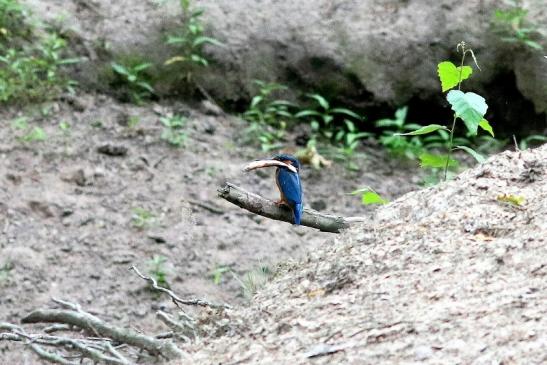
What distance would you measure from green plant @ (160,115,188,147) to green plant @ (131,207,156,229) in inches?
33.0

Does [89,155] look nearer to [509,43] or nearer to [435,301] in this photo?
[509,43]

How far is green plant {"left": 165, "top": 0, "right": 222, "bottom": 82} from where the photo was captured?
24.1 ft

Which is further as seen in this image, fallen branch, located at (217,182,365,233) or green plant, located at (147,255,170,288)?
green plant, located at (147,255,170,288)

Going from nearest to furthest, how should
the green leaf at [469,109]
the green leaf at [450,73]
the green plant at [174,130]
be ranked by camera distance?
the green leaf at [469,109]
the green leaf at [450,73]
the green plant at [174,130]

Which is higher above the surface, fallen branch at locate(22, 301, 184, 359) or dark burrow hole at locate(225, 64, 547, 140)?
fallen branch at locate(22, 301, 184, 359)

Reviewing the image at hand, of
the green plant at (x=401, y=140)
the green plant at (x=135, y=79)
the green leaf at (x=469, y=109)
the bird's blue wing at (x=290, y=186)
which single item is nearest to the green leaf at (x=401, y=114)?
the green plant at (x=401, y=140)

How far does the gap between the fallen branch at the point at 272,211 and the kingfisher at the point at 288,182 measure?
0.04 meters

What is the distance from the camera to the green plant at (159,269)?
18.4 ft

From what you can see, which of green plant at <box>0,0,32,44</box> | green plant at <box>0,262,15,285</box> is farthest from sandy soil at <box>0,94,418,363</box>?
green plant at <box>0,0,32,44</box>

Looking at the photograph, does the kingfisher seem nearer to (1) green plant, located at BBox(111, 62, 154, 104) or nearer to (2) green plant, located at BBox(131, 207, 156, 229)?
(2) green plant, located at BBox(131, 207, 156, 229)

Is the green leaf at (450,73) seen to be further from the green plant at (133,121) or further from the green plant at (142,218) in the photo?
the green plant at (133,121)

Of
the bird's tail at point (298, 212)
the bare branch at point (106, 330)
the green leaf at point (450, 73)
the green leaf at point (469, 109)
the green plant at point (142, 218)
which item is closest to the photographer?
the green leaf at point (469, 109)

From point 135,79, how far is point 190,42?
532 mm

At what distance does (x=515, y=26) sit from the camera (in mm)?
7406
